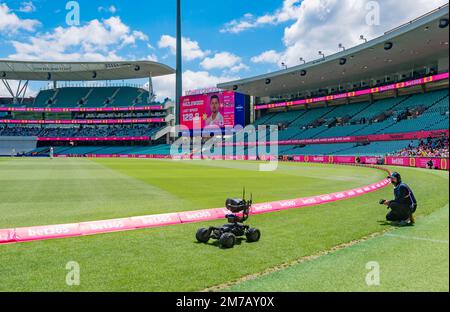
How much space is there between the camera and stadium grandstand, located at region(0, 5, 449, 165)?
44.9m

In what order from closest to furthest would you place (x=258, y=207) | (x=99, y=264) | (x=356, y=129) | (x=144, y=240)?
(x=99, y=264)
(x=144, y=240)
(x=258, y=207)
(x=356, y=129)

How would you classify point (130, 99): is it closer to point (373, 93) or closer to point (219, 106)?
point (219, 106)

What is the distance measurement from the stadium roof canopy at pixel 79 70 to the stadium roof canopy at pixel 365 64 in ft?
100

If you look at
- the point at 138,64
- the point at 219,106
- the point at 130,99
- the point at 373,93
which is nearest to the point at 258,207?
the point at 373,93

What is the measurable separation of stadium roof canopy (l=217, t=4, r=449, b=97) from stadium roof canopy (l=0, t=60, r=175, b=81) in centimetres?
3052

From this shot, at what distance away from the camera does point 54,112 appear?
356 feet

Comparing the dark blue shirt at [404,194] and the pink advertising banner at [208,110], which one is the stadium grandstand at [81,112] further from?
the dark blue shirt at [404,194]

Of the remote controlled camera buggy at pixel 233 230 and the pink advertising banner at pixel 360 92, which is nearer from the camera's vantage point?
the remote controlled camera buggy at pixel 233 230

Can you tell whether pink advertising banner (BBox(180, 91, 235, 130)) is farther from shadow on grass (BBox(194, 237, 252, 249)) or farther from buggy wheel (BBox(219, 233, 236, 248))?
buggy wheel (BBox(219, 233, 236, 248))

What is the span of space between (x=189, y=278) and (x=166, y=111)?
10281 cm

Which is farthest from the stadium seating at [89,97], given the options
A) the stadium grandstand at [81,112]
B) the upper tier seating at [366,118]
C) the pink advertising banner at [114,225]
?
the pink advertising banner at [114,225]

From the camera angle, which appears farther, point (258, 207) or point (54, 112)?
point (54, 112)

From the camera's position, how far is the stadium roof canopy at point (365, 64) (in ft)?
131

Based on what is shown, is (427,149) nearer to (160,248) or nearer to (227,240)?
(227,240)
